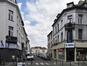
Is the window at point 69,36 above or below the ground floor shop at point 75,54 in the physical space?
above

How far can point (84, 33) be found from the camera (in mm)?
49781

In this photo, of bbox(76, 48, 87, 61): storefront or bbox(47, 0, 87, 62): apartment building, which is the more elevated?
bbox(47, 0, 87, 62): apartment building

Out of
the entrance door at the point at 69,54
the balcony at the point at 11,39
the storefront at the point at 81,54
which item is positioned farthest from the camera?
the entrance door at the point at 69,54

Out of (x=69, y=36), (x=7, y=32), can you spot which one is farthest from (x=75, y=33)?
(x=7, y=32)

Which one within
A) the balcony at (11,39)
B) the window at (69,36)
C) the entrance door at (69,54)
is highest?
the window at (69,36)

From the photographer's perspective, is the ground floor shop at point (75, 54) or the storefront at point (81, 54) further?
the storefront at point (81, 54)

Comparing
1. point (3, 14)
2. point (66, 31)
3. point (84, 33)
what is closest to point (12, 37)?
point (3, 14)

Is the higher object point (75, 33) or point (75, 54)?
point (75, 33)

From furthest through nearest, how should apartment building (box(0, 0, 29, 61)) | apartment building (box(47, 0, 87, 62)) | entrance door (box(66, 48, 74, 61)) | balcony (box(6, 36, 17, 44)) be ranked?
entrance door (box(66, 48, 74, 61)), apartment building (box(47, 0, 87, 62)), balcony (box(6, 36, 17, 44)), apartment building (box(0, 0, 29, 61))

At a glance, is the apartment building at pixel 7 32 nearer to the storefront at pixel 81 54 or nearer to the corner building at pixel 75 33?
the corner building at pixel 75 33

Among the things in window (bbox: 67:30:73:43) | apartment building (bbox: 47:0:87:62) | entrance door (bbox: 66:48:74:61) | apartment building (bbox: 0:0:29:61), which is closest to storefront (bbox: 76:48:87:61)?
apartment building (bbox: 47:0:87:62)

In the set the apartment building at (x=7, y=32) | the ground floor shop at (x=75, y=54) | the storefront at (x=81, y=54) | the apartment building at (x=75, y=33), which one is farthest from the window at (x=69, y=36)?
the apartment building at (x=7, y=32)

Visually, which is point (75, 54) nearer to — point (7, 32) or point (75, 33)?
point (75, 33)

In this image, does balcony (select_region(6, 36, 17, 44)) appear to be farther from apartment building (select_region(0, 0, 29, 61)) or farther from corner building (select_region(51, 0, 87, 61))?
corner building (select_region(51, 0, 87, 61))
